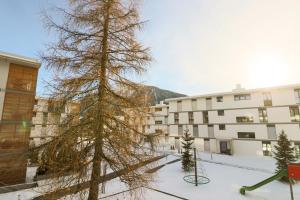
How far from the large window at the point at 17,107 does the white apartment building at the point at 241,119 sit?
14.1 m

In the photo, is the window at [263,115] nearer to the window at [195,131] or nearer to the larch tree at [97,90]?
the window at [195,131]

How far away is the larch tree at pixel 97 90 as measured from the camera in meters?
6.31

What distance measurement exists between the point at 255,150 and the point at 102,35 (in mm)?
29530

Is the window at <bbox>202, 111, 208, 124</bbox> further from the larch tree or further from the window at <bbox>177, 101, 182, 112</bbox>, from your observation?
the larch tree

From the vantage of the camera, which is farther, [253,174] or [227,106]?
[227,106]

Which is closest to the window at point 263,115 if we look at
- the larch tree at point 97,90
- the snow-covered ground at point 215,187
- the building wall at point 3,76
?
the snow-covered ground at point 215,187

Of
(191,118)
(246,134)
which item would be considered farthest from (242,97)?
(191,118)

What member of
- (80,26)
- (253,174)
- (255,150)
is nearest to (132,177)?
(80,26)

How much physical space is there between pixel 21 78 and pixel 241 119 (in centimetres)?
3178

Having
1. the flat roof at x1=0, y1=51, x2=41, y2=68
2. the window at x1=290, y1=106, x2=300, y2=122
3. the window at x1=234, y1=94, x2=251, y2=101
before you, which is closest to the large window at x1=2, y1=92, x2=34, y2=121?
the flat roof at x1=0, y1=51, x2=41, y2=68

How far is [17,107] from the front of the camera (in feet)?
54.2

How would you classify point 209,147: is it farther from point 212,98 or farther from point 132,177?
point 132,177

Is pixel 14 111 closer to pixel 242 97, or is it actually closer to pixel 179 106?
pixel 179 106

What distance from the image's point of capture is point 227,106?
31812mm
